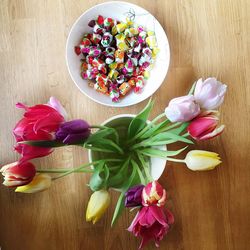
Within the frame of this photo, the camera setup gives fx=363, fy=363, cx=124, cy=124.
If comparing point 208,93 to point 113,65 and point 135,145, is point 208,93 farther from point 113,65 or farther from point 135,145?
point 113,65

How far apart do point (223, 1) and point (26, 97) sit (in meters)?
0.39

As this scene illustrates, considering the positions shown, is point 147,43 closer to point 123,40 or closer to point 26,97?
point 123,40

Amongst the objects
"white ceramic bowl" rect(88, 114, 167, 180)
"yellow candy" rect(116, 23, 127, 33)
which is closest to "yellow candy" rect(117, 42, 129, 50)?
"yellow candy" rect(116, 23, 127, 33)

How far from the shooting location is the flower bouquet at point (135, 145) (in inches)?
15.2

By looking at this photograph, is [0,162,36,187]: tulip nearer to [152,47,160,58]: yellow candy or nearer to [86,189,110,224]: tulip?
[86,189,110,224]: tulip

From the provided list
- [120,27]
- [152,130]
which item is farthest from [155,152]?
[120,27]

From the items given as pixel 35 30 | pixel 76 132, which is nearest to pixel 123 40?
pixel 35 30

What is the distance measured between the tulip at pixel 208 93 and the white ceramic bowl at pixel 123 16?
177mm

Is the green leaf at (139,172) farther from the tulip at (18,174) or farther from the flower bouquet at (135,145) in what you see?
the tulip at (18,174)

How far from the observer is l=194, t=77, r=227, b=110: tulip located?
0.41 metres

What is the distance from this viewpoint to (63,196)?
0.62m

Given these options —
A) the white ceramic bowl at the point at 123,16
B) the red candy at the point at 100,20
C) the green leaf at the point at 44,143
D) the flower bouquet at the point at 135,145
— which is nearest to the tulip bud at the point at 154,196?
the flower bouquet at the point at 135,145

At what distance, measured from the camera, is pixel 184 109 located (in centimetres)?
40

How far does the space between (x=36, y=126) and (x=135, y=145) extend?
168 millimetres
